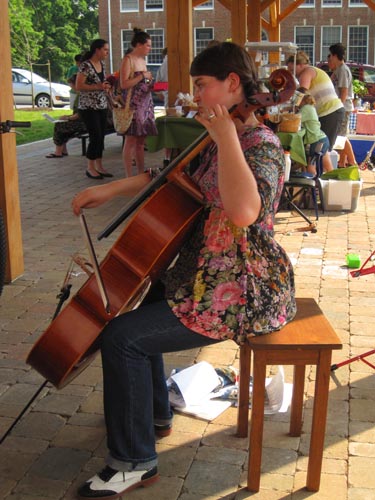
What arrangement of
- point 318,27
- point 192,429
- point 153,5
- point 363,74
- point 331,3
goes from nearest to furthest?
1. point 192,429
2. point 363,74
3. point 318,27
4. point 331,3
5. point 153,5

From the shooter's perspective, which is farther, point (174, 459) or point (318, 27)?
point (318, 27)

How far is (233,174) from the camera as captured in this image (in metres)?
2.10

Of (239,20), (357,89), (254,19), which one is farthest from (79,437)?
(254,19)

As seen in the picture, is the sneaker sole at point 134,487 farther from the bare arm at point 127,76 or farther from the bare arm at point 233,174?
the bare arm at point 127,76

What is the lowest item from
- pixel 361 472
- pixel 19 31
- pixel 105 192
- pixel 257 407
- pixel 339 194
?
pixel 361 472

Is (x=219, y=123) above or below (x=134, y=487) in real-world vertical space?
above

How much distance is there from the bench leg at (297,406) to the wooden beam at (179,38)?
5.71 m

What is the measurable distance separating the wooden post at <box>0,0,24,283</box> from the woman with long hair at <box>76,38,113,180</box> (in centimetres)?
383

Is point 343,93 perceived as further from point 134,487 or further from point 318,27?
point 318,27

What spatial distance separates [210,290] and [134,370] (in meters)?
0.37

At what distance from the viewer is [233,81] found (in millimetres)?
2270

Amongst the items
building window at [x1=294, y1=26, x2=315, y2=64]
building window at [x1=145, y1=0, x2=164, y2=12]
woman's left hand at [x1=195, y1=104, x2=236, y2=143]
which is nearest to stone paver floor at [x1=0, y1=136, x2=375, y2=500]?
woman's left hand at [x1=195, y1=104, x2=236, y2=143]

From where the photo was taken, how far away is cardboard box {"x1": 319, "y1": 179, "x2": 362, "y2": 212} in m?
7.36

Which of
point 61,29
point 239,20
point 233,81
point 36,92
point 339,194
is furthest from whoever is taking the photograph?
point 61,29
